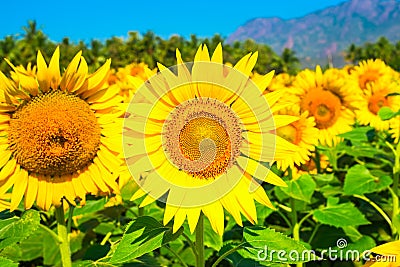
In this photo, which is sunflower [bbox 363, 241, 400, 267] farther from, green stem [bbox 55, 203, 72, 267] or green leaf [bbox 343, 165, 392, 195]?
green leaf [bbox 343, 165, 392, 195]

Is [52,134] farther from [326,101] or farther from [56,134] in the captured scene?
[326,101]

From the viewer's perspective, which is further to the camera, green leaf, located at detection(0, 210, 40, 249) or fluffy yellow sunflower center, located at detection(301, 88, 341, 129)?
fluffy yellow sunflower center, located at detection(301, 88, 341, 129)

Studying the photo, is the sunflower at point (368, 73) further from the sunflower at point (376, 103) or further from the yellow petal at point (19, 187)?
the yellow petal at point (19, 187)

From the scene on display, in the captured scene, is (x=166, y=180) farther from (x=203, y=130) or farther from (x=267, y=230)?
(x=267, y=230)

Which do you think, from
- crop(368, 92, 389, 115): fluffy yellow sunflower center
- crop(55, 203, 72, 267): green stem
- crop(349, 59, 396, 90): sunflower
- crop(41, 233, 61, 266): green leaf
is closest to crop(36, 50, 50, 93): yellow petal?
crop(55, 203, 72, 267): green stem

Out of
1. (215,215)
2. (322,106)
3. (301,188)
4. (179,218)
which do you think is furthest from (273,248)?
(322,106)

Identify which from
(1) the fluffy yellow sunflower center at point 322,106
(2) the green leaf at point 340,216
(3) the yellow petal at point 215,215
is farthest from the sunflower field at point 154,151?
(1) the fluffy yellow sunflower center at point 322,106
